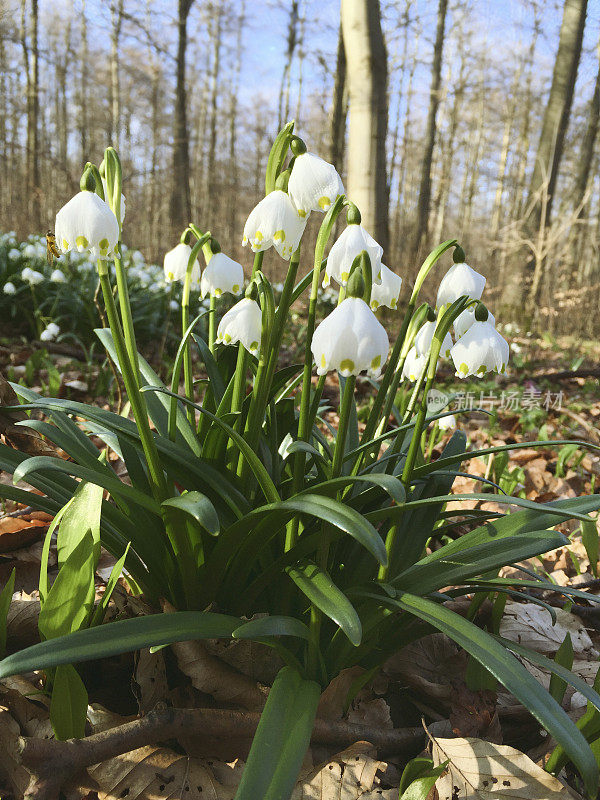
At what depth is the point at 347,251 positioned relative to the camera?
108 centimetres

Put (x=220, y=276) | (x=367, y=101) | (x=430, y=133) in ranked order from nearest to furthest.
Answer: (x=220, y=276)
(x=367, y=101)
(x=430, y=133)

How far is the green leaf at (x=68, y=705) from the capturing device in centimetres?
97

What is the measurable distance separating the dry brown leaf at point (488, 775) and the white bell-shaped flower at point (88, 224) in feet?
3.62

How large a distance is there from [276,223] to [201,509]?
0.54 m

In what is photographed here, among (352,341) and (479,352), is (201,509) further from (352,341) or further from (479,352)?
(479,352)

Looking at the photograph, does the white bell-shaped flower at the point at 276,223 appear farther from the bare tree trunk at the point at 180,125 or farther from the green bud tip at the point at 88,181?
the bare tree trunk at the point at 180,125

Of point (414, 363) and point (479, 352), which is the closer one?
point (479, 352)

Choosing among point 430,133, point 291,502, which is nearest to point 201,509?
point 291,502

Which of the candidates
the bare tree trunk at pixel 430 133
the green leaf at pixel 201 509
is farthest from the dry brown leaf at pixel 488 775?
the bare tree trunk at pixel 430 133

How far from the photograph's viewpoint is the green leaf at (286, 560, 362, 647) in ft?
2.95

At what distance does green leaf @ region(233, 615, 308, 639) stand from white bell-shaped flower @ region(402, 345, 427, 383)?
2.16 feet

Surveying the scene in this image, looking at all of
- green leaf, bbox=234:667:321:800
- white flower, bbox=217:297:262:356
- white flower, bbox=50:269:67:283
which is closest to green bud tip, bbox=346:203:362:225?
white flower, bbox=217:297:262:356

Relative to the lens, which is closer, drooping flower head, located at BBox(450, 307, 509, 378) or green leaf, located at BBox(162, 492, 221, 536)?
green leaf, located at BBox(162, 492, 221, 536)

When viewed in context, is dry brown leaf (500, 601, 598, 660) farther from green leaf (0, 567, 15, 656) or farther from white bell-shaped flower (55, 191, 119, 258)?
white bell-shaped flower (55, 191, 119, 258)
